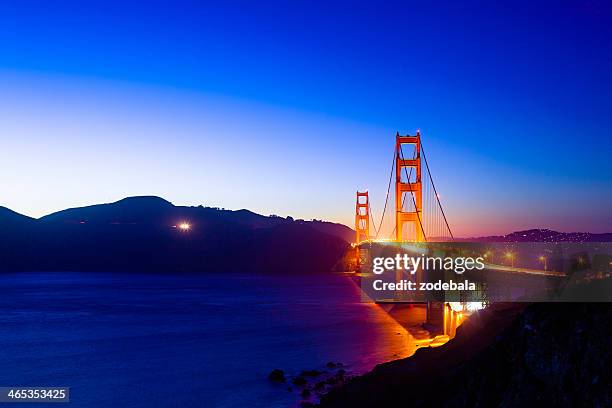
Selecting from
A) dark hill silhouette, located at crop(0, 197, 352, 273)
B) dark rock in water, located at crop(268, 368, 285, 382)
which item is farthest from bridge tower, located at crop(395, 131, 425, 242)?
dark hill silhouette, located at crop(0, 197, 352, 273)

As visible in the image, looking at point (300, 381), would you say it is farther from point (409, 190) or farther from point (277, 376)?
Answer: point (409, 190)

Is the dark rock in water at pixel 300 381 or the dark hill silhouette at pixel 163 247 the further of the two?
the dark hill silhouette at pixel 163 247

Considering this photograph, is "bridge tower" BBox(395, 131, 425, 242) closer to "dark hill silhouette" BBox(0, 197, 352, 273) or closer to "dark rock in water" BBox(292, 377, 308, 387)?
"dark rock in water" BBox(292, 377, 308, 387)

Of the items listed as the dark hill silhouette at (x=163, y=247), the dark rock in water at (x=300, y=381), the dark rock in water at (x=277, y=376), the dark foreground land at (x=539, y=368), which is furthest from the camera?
the dark hill silhouette at (x=163, y=247)

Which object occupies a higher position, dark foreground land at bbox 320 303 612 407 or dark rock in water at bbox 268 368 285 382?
dark foreground land at bbox 320 303 612 407

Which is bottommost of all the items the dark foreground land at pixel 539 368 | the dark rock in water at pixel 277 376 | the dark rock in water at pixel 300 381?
the dark rock in water at pixel 277 376

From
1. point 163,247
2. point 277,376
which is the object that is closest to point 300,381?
point 277,376

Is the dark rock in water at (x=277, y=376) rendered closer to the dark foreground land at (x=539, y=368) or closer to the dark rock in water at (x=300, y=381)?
the dark rock in water at (x=300, y=381)

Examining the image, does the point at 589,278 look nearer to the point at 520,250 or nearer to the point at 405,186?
the point at 520,250

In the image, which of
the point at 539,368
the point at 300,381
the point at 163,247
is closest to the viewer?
the point at 539,368

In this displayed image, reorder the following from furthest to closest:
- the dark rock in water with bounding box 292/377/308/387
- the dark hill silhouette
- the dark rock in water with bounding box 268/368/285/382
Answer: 1. the dark hill silhouette
2. the dark rock in water with bounding box 268/368/285/382
3. the dark rock in water with bounding box 292/377/308/387

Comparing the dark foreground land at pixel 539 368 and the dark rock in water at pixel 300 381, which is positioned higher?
the dark foreground land at pixel 539 368

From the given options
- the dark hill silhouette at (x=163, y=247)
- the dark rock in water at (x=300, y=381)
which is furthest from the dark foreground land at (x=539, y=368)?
the dark hill silhouette at (x=163, y=247)

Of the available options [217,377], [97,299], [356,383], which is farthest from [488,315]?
[97,299]
